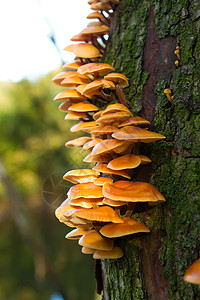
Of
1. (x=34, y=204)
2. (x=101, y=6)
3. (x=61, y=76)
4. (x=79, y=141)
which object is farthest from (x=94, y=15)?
(x=34, y=204)

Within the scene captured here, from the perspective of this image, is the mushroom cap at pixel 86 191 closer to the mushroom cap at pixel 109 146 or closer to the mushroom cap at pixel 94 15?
the mushroom cap at pixel 109 146

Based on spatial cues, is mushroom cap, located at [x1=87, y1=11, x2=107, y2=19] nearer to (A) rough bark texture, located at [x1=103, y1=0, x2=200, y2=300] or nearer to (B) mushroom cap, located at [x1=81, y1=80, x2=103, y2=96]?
(A) rough bark texture, located at [x1=103, y1=0, x2=200, y2=300]

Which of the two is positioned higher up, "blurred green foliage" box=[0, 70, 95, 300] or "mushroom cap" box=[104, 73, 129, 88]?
"mushroom cap" box=[104, 73, 129, 88]

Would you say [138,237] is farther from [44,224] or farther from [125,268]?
[44,224]

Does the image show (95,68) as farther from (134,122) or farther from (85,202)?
(85,202)

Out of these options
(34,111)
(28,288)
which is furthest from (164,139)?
(34,111)

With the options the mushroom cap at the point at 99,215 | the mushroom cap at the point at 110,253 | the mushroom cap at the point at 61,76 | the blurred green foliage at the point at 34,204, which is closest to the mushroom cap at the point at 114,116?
the mushroom cap at the point at 99,215

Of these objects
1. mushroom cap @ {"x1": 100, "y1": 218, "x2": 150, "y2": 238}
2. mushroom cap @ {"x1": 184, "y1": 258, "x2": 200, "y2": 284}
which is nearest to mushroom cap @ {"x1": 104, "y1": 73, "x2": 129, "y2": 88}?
mushroom cap @ {"x1": 100, "y1": 218, "x2": 150, "y2": 238}

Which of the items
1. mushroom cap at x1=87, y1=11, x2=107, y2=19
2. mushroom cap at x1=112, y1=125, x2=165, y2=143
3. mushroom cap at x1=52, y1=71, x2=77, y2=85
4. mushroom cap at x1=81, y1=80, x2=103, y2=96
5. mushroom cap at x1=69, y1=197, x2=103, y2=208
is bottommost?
mushroom cap at x1=69, y1=197, x2=103, y2=208
